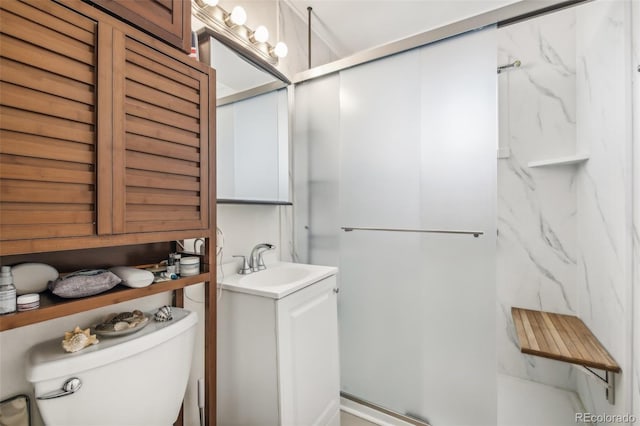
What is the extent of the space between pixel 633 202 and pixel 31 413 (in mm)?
2180

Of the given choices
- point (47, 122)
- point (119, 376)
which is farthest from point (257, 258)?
point (47, 122)

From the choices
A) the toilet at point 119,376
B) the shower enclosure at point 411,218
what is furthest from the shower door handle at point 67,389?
the shower enclosure at point 411,218

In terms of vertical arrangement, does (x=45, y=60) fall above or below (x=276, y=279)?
above

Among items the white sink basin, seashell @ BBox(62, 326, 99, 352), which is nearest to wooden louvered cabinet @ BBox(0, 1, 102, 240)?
seashell @ BBox(62, 326, 99, 352)

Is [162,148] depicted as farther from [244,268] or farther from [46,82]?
[244,268]

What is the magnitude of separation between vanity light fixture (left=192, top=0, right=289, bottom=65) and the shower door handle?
1413 mm

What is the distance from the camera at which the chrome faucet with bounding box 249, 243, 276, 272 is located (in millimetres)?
1535

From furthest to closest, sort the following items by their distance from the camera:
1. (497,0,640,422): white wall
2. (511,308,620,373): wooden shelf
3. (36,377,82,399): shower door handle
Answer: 1. (497,0,640,422): white wall
2. (511,308,620,373): wooden shelf
3. (36,377,82,399): shower door handle

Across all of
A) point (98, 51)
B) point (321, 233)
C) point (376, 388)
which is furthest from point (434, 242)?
point (98, 51)

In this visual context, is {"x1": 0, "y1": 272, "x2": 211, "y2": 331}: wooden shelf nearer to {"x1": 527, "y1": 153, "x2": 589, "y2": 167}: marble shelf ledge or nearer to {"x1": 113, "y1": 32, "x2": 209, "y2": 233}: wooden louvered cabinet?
{"x1": 113, "y1": 32, "x2": 209, "y2": 233}: wooden louvered cabinet

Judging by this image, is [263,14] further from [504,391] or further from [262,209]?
[504,391]
